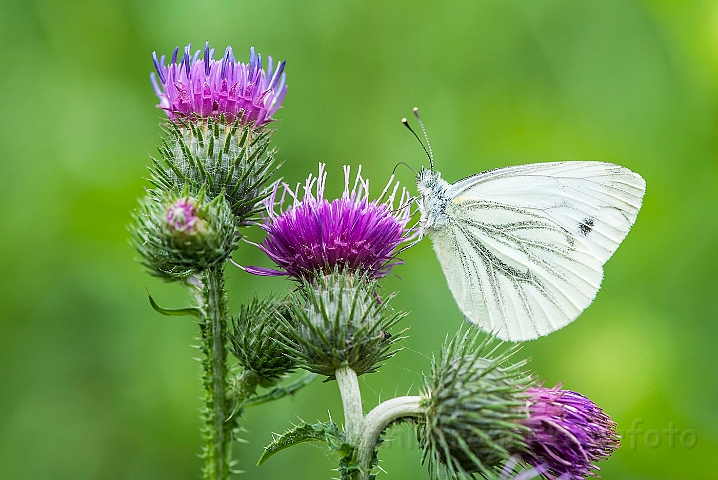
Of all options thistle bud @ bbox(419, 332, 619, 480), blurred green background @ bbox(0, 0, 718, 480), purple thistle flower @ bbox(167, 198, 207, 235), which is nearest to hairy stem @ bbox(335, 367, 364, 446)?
thistle bud @ bbox(419, 332, 619, 480)

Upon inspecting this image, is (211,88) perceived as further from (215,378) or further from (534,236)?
(534,236)

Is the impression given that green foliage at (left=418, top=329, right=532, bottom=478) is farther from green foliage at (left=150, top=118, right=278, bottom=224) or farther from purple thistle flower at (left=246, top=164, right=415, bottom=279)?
green foliage at (left=150, top=118, right=278, bottom=224)

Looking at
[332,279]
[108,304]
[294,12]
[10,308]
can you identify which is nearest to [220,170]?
[332,279]

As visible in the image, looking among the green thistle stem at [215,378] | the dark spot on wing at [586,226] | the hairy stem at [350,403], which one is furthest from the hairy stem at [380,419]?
the dark spot on wing at [586,226]

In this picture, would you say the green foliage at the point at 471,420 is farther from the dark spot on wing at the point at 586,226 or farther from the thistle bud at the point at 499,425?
the dark spot on wing at the point at 586,226

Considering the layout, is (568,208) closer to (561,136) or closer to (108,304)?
(561,136)

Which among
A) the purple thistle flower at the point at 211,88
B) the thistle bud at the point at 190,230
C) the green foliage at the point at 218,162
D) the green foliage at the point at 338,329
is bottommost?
the green foliage at the point at 338,329
